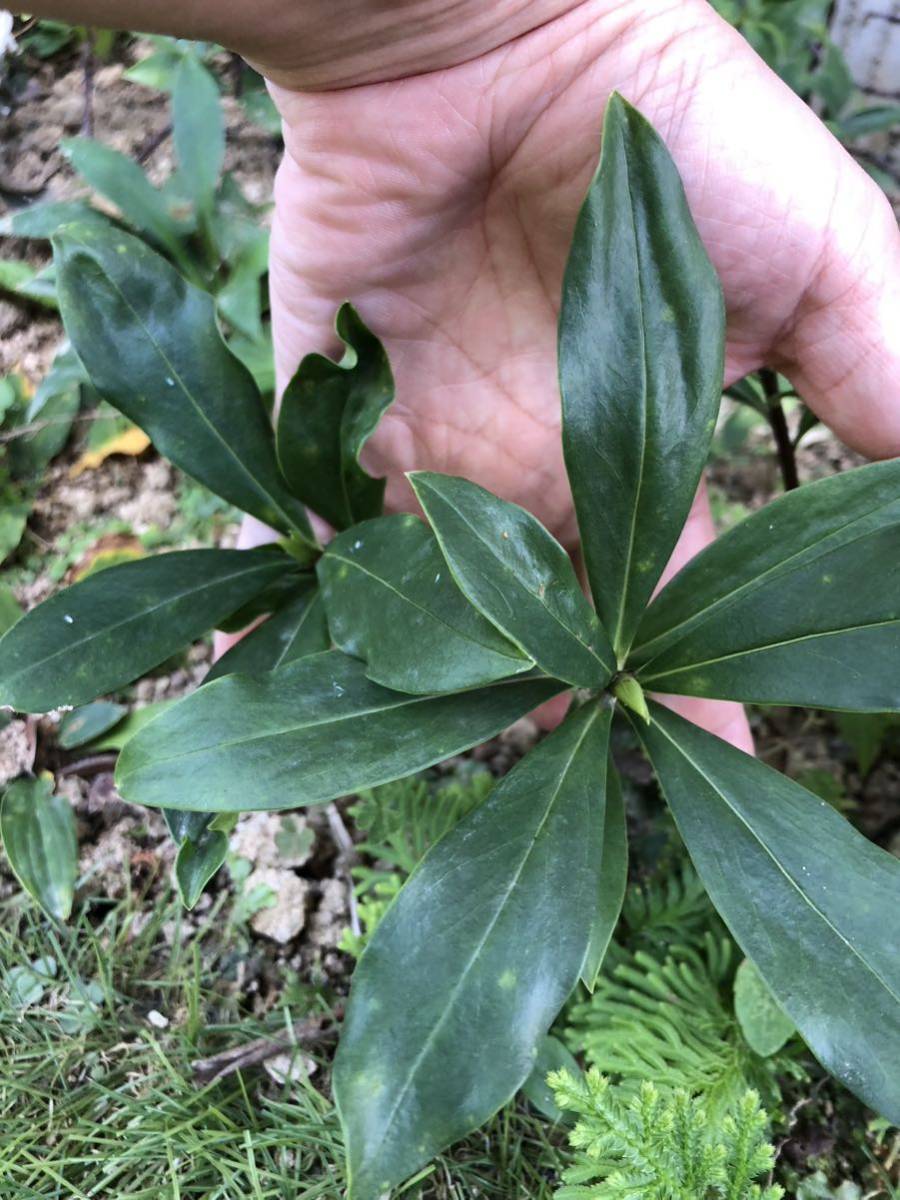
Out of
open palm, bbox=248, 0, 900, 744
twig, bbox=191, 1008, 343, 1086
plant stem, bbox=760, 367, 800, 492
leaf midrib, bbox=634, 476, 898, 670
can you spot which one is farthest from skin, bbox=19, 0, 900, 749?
twig, bbox=191, 1008, 343, 1086

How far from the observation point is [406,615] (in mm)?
941

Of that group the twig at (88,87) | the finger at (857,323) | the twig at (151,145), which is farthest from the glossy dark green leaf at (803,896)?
the twig at (88,87)

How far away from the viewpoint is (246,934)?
Result: 1416 mm

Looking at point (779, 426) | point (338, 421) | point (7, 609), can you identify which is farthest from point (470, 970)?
point (7, 609)

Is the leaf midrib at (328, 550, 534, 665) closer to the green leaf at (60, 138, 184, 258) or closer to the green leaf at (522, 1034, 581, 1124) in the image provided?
the green leaf at (522, 1034, 581, 1124)

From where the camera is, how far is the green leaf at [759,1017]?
1110mm

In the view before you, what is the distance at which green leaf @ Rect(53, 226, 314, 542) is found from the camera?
1139 millimetres

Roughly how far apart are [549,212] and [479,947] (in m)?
0.93

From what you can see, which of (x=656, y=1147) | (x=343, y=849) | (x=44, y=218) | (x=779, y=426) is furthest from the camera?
(x=44, y=218)

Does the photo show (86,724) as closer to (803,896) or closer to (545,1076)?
(545,1076)

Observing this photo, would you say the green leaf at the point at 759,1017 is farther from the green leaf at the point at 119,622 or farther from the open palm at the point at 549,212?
the green leaf at the point at 119,622

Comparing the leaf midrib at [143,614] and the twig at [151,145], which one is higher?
the twig at [151,145]

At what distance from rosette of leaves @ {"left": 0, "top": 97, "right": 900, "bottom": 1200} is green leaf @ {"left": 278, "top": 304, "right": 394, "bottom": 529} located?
3 cm

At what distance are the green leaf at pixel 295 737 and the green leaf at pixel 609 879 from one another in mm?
147
